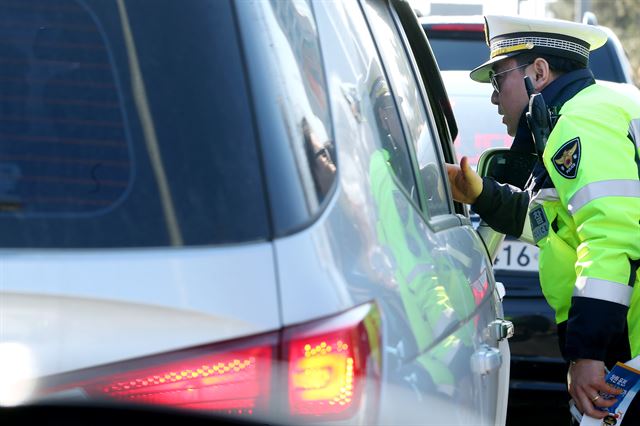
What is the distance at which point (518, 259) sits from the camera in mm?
4980

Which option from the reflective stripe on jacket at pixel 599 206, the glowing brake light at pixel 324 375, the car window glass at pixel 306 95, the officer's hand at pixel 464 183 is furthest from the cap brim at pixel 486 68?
the glowing brake light at pixel 324 375

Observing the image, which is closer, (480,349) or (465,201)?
(480,349)

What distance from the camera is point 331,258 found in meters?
1.66

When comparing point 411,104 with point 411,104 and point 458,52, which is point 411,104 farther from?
point 458,52

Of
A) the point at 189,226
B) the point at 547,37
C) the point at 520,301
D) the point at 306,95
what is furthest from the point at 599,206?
the point at 520,301

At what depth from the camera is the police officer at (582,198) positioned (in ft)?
9.95

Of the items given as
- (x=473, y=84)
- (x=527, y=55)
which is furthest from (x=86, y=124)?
(x=473, y=84)

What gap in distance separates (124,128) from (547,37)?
7.39 feet

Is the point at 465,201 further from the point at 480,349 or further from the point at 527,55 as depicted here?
the point at 480,349

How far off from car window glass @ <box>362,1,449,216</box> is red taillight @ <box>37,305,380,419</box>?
0.86 m

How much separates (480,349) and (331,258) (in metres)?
0.89

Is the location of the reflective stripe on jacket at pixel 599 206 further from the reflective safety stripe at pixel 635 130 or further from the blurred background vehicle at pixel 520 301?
the blurred background vehicle at pixel 520 301

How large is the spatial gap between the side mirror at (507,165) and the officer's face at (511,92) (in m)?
0.10

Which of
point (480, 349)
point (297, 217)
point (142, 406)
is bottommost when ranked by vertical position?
point (480, 349)
